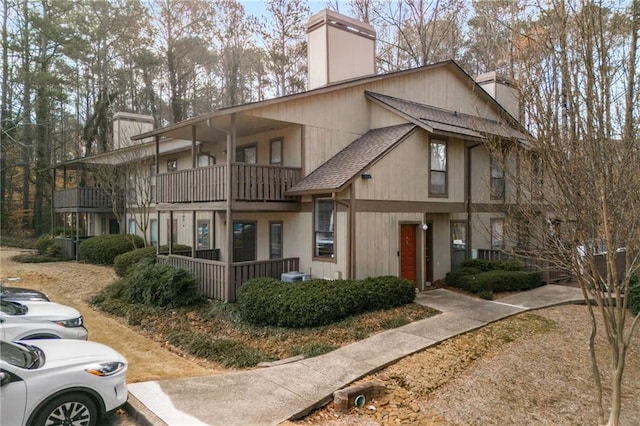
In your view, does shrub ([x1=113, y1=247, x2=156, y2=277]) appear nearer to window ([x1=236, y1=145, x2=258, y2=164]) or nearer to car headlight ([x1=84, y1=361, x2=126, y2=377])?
window ([x1=236, y1=145, x2=258, y2=164])

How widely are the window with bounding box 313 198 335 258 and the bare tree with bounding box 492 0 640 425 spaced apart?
7.43m

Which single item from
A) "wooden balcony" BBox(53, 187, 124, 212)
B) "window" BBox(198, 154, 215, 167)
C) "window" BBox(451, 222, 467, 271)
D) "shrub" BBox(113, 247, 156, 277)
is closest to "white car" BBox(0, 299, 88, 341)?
"shrub" BBox(113, 247, 156, 277)

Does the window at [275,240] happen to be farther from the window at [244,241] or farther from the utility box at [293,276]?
the utility box at [293,276]

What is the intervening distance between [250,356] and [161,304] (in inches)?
210

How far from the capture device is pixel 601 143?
4102mm

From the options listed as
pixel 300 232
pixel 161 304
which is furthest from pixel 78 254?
pixel 300 232

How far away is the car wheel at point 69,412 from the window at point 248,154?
1090 centimetres

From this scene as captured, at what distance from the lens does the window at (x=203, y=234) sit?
56.6ft

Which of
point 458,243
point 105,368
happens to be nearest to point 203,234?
point 458,243

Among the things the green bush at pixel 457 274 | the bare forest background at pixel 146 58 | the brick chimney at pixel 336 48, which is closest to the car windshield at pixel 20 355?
the green bush at pixel 457 274

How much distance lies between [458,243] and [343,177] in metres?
6.22

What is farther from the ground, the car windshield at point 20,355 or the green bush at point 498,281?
the car windshield at point 20,355

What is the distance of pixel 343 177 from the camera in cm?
1127

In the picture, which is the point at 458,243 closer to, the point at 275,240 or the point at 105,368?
the point at 275,240
